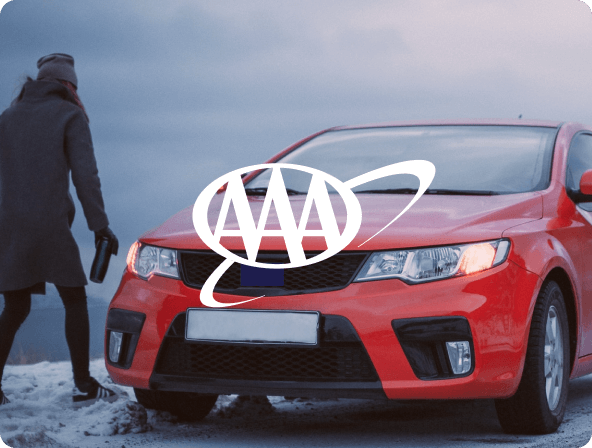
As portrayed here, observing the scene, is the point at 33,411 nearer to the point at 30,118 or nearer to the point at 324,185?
the point at 30,118

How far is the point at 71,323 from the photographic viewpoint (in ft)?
17.9

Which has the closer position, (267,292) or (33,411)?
(267,292)

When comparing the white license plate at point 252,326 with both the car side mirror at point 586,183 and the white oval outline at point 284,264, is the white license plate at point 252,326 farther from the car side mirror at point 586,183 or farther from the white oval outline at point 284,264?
the car side mirror at point 586,183

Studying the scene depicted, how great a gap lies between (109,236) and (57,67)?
1.08 meters

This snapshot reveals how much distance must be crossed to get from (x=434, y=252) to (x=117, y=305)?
1.60m

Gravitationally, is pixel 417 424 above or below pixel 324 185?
below

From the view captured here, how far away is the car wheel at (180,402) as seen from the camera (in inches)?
193

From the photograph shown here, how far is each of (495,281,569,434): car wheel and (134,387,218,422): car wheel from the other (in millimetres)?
1710

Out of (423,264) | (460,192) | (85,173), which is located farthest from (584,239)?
(85,173)

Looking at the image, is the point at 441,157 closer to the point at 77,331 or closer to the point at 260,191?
the point at 260,191

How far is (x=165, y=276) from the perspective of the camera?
4395mm

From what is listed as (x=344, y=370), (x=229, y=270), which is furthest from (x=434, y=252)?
(x=229, y=270)

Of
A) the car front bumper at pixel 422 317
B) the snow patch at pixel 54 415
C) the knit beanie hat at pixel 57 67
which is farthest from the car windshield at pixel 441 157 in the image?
the snow patch at pixel 54 415

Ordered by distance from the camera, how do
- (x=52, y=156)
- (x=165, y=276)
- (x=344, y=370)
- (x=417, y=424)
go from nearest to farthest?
1. (x=344, y=370)
2. (x=165, y=276)
3. (x=417, y=424)
4. (x=52, y=156)
